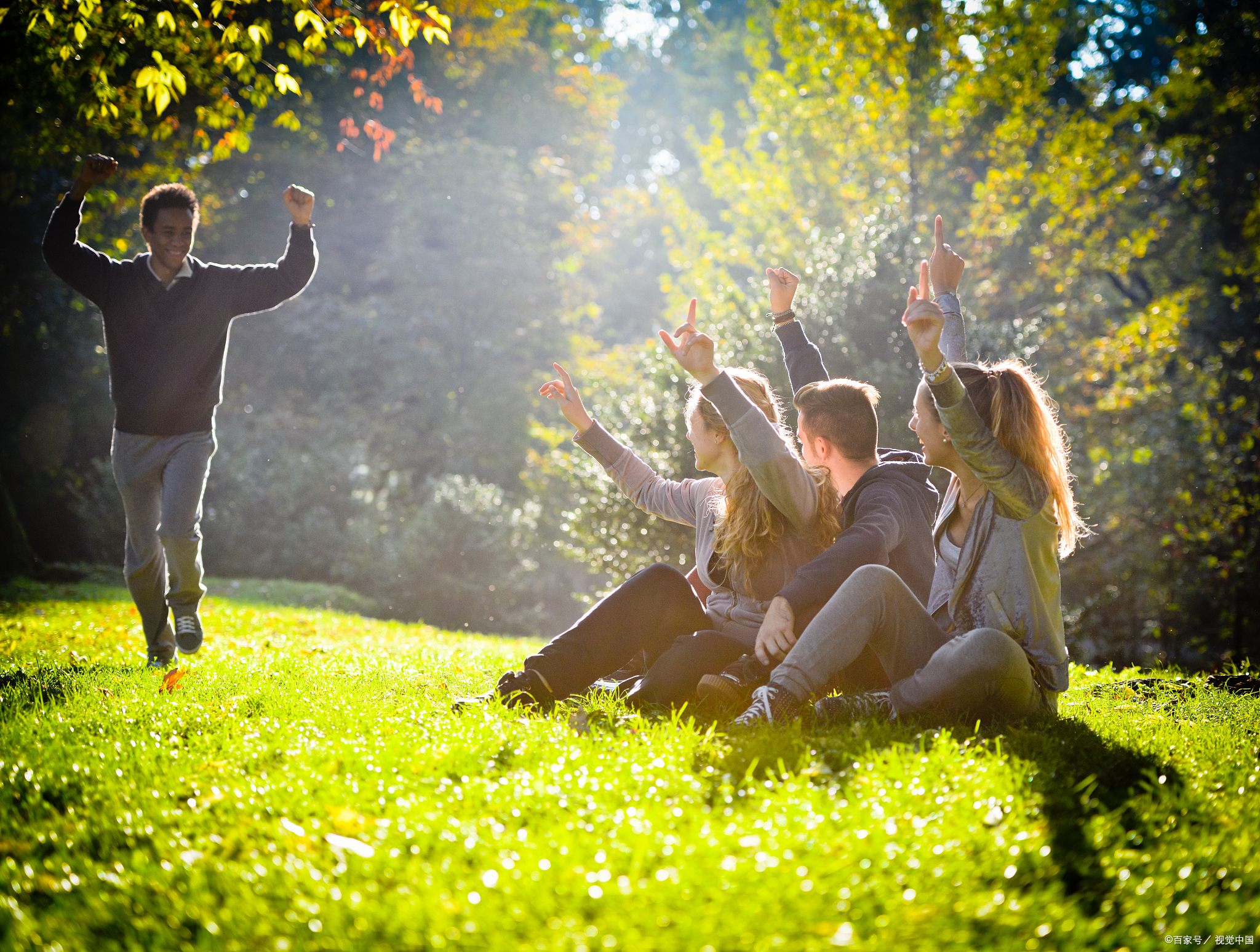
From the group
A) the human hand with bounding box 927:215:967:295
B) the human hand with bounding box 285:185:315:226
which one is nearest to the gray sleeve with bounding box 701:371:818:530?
the human hand with bounding box 927:215:967:295

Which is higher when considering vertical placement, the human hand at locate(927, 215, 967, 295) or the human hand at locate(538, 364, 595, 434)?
the human hand at locate(927, 215, 967, 295)

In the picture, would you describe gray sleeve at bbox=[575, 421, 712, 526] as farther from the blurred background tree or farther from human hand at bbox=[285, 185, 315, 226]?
the blurred background tree

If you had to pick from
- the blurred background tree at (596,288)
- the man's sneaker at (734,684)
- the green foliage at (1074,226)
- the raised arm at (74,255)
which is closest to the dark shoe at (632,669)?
the man's sneaker at (734,684)

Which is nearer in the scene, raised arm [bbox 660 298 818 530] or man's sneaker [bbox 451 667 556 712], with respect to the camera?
raised arm [bbox 660 298 818 530]

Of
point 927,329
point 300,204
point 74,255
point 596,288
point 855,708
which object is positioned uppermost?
point 596,288

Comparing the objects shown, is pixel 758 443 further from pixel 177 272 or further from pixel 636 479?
pixel 177 272

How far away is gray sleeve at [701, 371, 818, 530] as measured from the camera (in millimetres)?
3859

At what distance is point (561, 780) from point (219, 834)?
975 mm

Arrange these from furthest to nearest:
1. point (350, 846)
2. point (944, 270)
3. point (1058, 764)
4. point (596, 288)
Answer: point (596, 288), point (944, 270), point (1058, 764), point (350, 846)

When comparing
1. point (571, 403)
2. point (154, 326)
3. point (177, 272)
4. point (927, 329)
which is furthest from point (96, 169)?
point (927, 329)

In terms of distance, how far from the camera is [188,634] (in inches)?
216

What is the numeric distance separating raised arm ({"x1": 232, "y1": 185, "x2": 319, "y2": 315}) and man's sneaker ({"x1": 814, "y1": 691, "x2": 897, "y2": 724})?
401 cm

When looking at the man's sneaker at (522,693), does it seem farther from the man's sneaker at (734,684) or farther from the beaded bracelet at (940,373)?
the beaded bracelet at (940,373)

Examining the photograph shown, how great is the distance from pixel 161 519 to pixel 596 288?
24.9 metres
